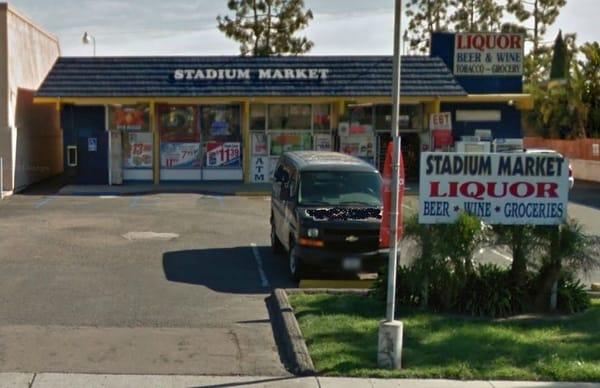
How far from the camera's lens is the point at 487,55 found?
2908 cm

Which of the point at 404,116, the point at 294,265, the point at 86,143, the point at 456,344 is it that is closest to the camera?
the point at 456,344

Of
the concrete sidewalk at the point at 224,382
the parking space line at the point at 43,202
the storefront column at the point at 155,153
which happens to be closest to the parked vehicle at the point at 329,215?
the concrete sidewalk at the point at 224,382

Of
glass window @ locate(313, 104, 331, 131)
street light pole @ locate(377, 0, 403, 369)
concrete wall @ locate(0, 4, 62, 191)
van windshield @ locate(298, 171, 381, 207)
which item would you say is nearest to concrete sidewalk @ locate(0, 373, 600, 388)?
street light pole @ locate(377, 0, 403, 369)

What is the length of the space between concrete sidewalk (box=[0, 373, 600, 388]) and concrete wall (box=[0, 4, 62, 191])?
59.4 feet

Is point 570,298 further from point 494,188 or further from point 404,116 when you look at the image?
point 404,116

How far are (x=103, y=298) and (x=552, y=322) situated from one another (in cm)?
587

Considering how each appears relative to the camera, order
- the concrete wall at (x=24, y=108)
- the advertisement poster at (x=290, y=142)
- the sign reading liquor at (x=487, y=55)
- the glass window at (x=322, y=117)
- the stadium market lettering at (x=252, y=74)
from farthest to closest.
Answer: the sign reading liquor at (x=487, y=55), the glass window at (x=322, y=117), the advertisement poster at (x=290, y=142), the stadium market lettering at (x=252, y=74), the concrete wall at (x=24, y=108)

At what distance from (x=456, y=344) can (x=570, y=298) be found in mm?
2416

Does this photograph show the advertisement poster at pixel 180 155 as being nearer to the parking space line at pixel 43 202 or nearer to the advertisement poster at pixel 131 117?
the advertisement poster at pixel 131 117

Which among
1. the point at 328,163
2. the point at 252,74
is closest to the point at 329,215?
the point at 328,163

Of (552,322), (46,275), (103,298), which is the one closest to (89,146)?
(46,275)

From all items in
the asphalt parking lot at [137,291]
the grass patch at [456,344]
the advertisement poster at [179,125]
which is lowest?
the asphalt parking lot at [137,291]

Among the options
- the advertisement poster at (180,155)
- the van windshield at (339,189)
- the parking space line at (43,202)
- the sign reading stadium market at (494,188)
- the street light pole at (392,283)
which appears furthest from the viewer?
the advertisement poster at (180,155)

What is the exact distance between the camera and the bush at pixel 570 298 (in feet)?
31.1
